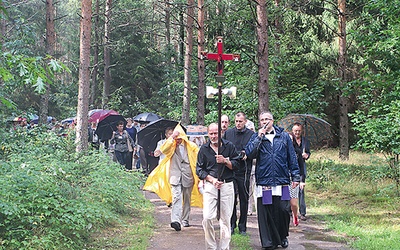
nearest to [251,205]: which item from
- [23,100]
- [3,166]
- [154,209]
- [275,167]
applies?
[154,209]

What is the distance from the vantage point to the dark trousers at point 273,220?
25.0ft

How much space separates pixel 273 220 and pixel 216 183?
4.11ft

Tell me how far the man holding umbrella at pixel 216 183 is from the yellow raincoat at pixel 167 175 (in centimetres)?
193

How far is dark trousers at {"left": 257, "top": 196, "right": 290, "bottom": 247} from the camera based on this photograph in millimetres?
7613

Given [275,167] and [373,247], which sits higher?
[275,167]

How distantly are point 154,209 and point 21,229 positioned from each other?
5.30 m

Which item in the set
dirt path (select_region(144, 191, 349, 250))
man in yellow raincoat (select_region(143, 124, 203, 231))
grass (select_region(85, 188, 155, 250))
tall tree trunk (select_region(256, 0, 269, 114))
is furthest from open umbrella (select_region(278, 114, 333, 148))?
grass (select_region(85, 188, 155, 250))

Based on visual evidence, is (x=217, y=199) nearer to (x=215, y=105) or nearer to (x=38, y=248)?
(x=38, y=248)

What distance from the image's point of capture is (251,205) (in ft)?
36.4

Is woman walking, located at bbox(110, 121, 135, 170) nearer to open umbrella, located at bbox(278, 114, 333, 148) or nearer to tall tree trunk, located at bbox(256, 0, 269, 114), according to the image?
tall tree trunk, located at bbox(256, 0, 269, 114)

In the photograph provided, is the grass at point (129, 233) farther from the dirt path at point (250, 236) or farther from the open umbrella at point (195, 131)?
the open umbrella at point (195, 131)

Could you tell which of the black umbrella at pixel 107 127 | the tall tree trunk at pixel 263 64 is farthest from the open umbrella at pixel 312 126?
the black umbrella at pixel 107 127

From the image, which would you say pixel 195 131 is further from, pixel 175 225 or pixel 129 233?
pixel 129 233

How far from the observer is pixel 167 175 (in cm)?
956
